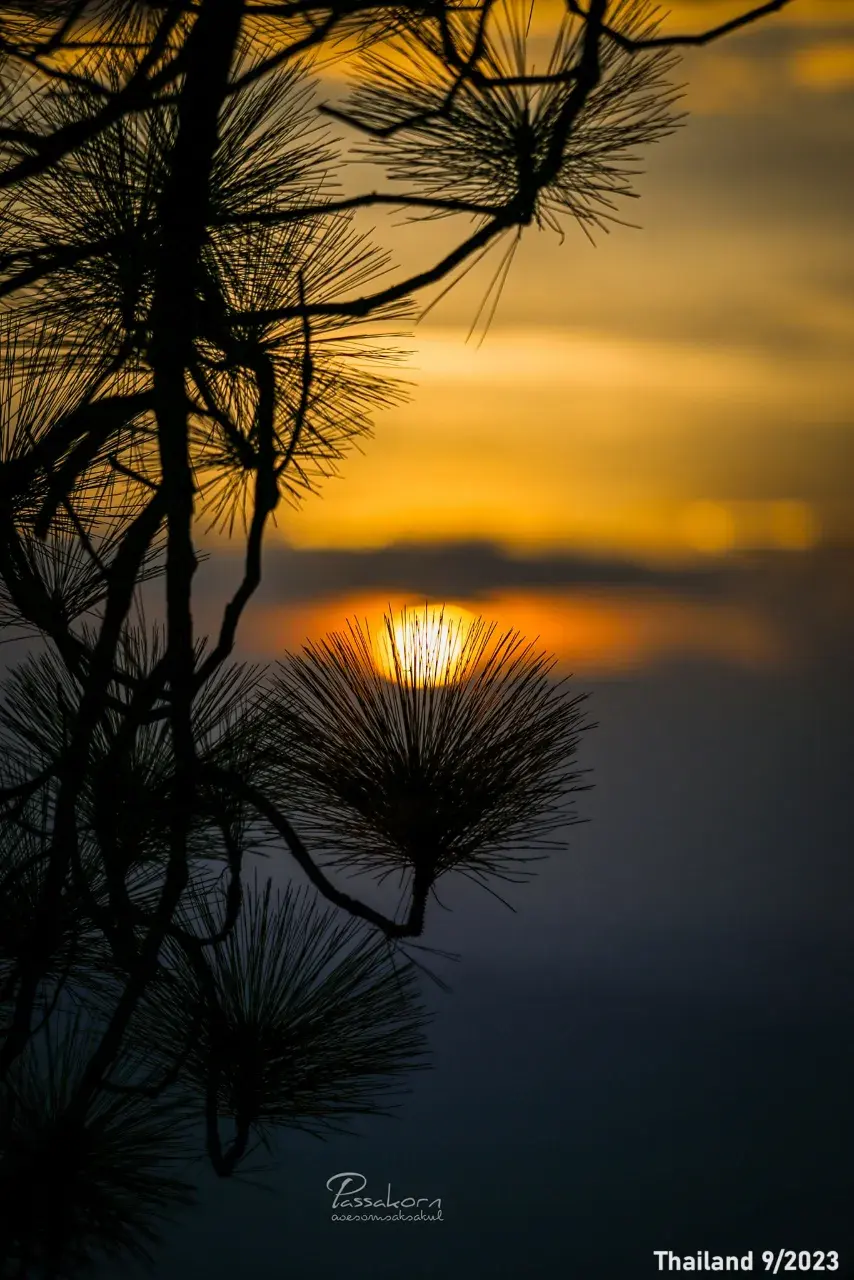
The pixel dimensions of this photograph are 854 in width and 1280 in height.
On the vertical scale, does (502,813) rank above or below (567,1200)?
above

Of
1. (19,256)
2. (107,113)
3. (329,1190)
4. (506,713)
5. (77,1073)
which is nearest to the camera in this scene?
(107,113)

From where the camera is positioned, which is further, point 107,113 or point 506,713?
point 506,713

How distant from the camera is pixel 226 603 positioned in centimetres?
82

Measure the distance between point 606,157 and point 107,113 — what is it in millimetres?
412

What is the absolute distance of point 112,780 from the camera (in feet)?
2.45

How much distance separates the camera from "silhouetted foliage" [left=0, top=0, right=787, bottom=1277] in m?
0.66

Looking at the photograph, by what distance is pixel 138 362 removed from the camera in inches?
32.6

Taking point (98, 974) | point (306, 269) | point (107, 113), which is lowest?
point (98, 974)

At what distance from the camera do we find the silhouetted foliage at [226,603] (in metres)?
0.66

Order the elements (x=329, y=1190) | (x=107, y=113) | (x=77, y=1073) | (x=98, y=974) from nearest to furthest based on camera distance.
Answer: (x=107, y=113) → (x=77, y=1073) → (x=98, y=974) → (x=329, y=1190)

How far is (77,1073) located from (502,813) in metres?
0.38

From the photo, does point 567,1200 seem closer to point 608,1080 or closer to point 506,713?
point 608,1080

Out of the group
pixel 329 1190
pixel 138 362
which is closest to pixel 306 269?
pixel 138 362

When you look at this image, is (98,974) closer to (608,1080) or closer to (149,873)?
(149,873)
